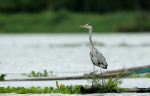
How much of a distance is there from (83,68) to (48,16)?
36349 millimetres

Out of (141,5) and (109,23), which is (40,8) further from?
(109,23)

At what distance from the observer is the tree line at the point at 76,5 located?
62500 mm

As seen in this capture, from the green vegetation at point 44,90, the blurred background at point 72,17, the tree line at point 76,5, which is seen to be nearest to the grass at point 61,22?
the blurred background at point 72,17

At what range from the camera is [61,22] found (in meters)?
53.8

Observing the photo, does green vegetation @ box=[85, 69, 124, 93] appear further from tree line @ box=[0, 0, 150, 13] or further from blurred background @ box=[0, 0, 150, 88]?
tree line @ box=[0, 0, 150, 13]

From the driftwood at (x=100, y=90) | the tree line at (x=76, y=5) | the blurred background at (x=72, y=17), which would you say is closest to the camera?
the driftwood at (x=100, y=90)

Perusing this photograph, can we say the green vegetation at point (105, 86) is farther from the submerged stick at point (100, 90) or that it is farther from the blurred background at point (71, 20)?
the blurred background at point (71, 20)

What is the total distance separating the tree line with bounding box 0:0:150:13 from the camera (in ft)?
205

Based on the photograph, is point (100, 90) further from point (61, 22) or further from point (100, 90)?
point (61, 22)

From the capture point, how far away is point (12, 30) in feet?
177

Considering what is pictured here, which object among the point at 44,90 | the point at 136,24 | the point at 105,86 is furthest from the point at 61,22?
the point at 105,86

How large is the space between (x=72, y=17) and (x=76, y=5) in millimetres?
10841

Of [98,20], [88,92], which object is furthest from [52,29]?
[88,92]

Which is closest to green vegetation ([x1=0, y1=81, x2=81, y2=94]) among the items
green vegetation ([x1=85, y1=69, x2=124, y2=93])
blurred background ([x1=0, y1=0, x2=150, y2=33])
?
green vegetation ([x1=85, y1=69, x2=124, y2=93])
